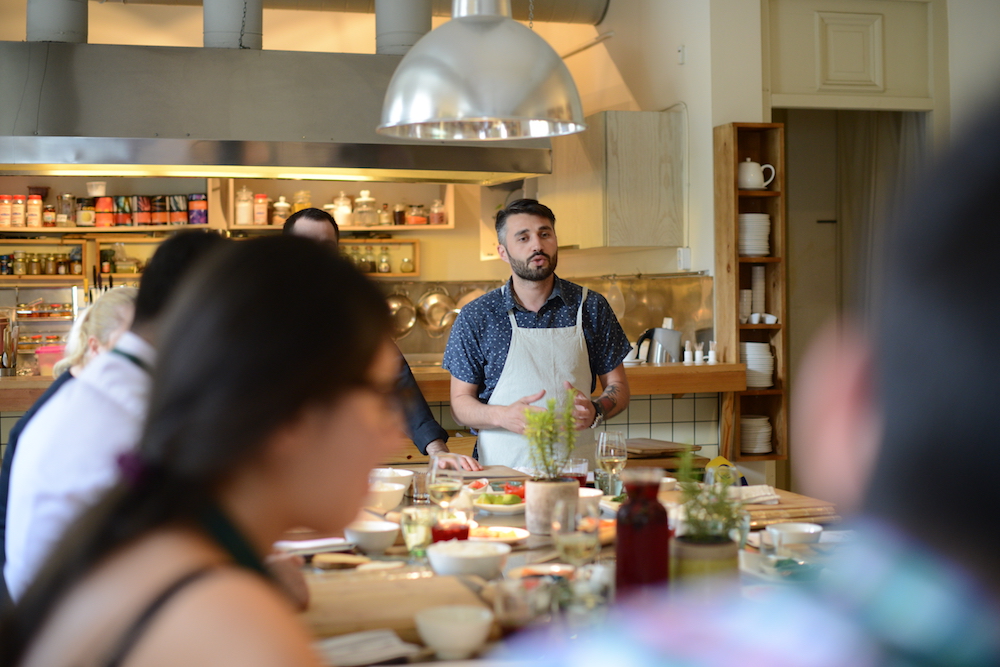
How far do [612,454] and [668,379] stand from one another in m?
2.15

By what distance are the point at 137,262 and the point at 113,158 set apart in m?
2.39

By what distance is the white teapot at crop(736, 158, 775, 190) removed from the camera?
203 inches

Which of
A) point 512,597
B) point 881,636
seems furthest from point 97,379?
point 881,636

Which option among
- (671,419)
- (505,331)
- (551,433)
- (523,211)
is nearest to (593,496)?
(551,433)

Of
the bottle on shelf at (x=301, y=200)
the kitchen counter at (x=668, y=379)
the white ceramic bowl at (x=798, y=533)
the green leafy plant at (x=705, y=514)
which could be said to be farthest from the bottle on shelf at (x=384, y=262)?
the green leafy plant at (x=705, y=514)

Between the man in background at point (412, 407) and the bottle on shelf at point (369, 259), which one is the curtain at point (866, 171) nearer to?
the bottle on shelf at point (369, 259)

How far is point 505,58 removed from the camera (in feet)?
7.19

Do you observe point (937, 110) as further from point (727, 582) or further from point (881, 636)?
point (881, 636)

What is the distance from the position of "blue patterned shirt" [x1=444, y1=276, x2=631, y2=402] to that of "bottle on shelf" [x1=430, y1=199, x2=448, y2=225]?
3.57 m

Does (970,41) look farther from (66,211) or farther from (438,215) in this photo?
(66,211)

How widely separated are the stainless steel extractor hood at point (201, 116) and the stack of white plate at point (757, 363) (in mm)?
1666

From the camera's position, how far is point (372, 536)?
2.02m

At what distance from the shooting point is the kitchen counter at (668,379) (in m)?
4.40

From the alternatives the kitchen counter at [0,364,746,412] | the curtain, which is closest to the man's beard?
the kitchen counter at [0,364,746,412]
